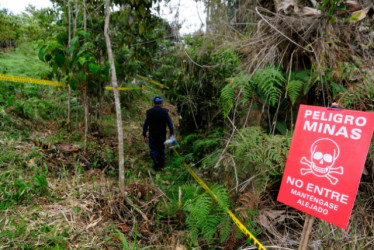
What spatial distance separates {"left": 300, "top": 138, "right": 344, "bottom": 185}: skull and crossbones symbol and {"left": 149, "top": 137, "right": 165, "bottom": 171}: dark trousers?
3.60 m

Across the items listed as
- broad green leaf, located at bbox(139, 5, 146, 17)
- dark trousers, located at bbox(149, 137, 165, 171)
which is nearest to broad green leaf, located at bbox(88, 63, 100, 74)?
broad green leaf, located at bbox(139, 5, 146, 17)

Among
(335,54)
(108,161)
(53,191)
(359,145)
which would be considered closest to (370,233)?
(359,145)

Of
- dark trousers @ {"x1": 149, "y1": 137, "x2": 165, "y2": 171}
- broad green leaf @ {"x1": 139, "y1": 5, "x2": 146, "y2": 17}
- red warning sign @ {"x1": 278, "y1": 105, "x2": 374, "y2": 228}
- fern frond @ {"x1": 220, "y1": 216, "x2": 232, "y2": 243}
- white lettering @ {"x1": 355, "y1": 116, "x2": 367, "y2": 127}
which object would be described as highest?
broad green leaf @ {"x1": 139, "y1": 5, "x2": 146, "y2": 17}

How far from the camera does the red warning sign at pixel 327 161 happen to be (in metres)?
1.62

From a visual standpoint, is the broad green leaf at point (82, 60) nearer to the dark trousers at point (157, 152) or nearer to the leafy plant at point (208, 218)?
the dark trousers at point (157, 152)

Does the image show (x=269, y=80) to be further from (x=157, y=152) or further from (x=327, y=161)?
(x=157, y=152)

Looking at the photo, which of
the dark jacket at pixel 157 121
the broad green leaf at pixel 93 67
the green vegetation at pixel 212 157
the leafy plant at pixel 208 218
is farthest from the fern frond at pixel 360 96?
the dark jacket at pixel 157 121

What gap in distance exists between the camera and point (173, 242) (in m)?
→ 2.54

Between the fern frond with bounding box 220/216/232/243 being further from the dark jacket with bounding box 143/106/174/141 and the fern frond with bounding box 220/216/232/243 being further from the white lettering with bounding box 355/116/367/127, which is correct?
the dark jacket with bounding box 143/106/174/141

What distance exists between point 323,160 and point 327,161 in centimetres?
3

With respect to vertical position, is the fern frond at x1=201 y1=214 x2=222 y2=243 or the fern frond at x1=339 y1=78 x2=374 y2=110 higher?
the fern frond at x1=339 y1=78 x2=374 y2=110

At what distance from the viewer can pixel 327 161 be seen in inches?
69.1

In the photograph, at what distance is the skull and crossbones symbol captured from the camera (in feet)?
5.63

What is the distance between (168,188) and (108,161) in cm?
117
